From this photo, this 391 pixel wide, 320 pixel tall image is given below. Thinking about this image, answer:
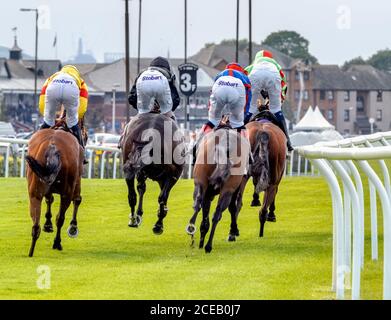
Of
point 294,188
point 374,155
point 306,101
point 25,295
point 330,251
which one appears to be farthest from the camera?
point 306,101

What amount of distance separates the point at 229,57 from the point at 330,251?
13666 cm

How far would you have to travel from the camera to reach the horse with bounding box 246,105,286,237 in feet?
52.8

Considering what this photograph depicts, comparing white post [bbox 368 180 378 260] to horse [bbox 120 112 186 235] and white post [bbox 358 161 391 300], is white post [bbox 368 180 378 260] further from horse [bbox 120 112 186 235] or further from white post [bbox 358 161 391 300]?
horse [bbox 120 112 186 235]

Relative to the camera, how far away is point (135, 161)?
1596cm

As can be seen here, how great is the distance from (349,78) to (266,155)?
133485mm

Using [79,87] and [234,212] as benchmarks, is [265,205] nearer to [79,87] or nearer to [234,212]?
[234,212]

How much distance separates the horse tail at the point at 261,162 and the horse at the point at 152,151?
0.88 metres

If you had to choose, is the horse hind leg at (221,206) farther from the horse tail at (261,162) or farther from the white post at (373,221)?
the white post at (373,221)

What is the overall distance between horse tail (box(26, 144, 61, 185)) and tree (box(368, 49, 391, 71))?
16764cm

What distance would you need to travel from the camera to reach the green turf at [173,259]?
36.2 feet

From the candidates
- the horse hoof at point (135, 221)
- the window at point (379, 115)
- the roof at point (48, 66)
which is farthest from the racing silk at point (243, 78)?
the window at point (379, 115)

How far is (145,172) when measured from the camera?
16.2 m

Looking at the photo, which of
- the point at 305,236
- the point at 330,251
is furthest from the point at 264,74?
the point at 330,251
